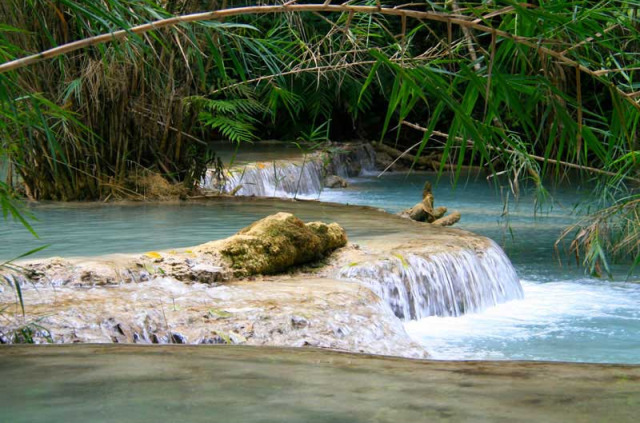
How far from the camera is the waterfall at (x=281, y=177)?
1149 centimetres

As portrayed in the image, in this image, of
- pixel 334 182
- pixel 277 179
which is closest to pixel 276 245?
pixel 277 179

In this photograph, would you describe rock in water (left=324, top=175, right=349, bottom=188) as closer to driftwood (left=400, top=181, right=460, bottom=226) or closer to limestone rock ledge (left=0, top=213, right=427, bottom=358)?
driftwood (left=400, top=181, right=460, bottom=226)

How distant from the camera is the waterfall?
11.5 meters

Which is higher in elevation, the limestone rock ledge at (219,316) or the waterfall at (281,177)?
the waterfall at (281,177)

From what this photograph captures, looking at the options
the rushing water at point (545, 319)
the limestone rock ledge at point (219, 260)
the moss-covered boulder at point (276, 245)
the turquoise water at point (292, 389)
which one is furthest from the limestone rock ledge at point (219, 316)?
the turquoise water at point (292, 389)

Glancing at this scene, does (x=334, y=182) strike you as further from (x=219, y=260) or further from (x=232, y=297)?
(x=232, y=297)

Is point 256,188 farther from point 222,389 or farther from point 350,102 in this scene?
point 222,389

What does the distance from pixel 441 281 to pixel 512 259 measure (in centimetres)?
253

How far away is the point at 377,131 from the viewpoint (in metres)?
20.2

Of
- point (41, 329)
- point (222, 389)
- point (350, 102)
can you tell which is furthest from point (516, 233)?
point (350, 102)

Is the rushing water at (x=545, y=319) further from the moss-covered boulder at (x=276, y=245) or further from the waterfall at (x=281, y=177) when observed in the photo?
the waterfall at (x=281, y=177)

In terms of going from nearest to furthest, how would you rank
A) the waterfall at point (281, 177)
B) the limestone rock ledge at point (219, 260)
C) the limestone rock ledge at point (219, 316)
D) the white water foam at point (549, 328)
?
the limestone rock ledge at point (219, 316) < the limestone rock ledge at point (219, 260) < the white water foam at point (549, 328) < the waterfall at point (281, 177)

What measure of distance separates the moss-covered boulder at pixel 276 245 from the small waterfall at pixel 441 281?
293 mm

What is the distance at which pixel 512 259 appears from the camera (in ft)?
28.9
